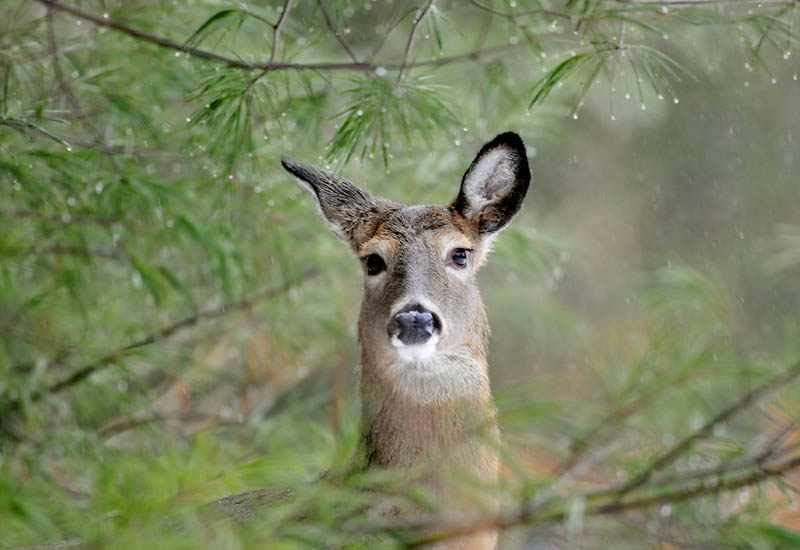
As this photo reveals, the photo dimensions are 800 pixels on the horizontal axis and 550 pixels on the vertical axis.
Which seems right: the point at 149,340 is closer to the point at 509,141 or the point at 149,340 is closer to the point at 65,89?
the point at 65,89

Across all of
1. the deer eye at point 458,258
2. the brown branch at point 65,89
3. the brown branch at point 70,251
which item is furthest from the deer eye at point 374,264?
the brown branch at point 70,251

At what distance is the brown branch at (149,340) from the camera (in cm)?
420

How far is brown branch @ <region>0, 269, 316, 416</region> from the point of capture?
165 inches

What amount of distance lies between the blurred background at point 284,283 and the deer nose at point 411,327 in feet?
0.89

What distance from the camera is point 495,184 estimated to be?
3314mm

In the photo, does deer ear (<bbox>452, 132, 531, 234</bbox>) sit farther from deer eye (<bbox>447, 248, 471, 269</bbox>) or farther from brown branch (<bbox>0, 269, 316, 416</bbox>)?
brown branch (<bbox>0, 269, 316, 416</bbox>)

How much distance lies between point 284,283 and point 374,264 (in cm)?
151

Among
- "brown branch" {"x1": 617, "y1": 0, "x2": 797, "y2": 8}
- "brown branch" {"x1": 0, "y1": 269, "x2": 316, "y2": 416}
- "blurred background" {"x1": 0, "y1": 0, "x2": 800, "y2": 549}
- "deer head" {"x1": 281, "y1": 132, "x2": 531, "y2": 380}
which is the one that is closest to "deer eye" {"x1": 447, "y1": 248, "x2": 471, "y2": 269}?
"deer head" {"x1": 281, "y1": 132, "x2": 531, "y2": 380}

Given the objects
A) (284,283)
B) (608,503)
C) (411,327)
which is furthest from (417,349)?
(284,283)

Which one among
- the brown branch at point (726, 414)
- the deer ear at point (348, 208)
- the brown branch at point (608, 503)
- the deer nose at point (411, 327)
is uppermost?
the deer ear at point (348, 208)

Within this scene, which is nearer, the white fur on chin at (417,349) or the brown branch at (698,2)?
the brown branch at (698,2)

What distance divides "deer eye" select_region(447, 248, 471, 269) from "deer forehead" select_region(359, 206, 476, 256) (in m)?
0.02

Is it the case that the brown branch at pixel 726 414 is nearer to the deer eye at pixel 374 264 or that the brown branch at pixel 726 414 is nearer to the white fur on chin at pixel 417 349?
the white fur on chin at pixel 417 349

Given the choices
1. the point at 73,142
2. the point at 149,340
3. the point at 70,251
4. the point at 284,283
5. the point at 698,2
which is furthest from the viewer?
the point at 284,283
